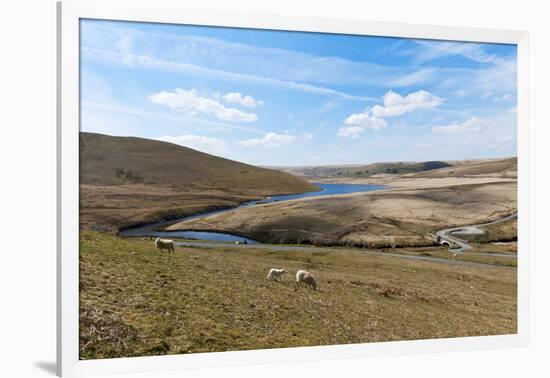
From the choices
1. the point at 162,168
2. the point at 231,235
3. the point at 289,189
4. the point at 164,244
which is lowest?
the point at 164,244

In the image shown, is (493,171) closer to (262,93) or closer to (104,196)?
(262,93)

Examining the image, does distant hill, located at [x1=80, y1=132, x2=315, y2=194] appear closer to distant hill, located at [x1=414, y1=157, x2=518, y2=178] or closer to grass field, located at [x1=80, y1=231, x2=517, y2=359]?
grass field, located at [x1=80, y1=231, x2=517, y2=359]

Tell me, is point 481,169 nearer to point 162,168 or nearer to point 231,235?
point 231,235

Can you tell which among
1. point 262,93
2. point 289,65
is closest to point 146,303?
point 262,93

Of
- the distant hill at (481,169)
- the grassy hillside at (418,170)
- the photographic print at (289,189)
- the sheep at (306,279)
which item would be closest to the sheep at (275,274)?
the photographic print at (289,189)

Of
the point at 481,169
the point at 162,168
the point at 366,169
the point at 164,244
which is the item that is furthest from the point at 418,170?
the point at 164,244
